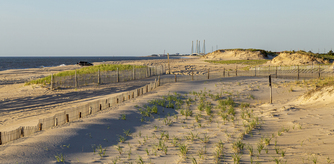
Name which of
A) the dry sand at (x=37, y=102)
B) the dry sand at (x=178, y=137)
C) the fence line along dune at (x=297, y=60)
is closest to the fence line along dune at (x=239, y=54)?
the fence line along dune at (x=297, y=60)

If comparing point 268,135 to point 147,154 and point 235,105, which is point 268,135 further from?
point 235,105

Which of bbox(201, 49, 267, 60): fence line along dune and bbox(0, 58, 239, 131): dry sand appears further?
bbox(201, 49, 267, 60): fence line along dune

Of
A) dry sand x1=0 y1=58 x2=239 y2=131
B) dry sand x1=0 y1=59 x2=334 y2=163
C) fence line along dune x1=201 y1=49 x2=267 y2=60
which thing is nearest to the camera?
dry sand x1=0 y1=59 x2=334 y2=163

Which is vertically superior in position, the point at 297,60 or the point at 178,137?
the point at 297,60

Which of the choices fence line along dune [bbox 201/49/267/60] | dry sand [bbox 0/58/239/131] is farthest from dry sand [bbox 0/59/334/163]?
fence line along dune [bbox 201/49/267/60]

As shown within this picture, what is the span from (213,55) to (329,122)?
77845mm

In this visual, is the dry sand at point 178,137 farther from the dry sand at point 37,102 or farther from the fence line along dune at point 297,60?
the fence line along dune at point 297,60

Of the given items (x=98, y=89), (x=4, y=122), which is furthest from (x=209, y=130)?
(x=98, y=89)

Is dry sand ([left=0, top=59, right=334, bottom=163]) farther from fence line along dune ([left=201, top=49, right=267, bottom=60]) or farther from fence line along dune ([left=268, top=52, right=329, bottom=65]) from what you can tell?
fence line along dune ([left=201, top=49, right=267, bottom=60])

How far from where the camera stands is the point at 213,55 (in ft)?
277

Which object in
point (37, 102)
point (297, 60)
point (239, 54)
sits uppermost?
point (239, 54)

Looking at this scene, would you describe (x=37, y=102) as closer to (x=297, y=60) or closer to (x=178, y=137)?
(x=178, y=137)

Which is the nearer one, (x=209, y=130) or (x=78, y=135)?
(x=78, y=135)

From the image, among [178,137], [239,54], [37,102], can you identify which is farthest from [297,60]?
[178,137]
